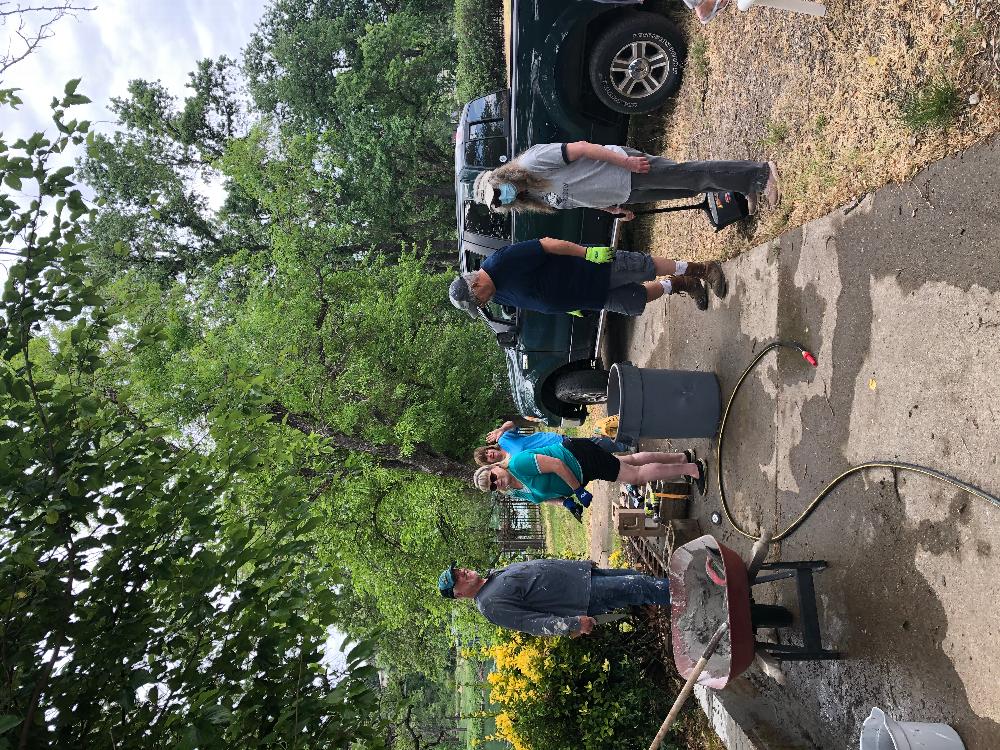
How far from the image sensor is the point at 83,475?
11.6ft

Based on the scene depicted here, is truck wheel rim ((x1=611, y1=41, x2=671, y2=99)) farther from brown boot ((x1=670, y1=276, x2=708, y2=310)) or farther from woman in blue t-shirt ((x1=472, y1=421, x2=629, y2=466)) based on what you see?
woman in blue t-shirt ((x1=472, y1=421, x2=629, y2=466))

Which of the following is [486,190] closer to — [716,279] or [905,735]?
[716,279]

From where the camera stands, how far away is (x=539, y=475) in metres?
5.25

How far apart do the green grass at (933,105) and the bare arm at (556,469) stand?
3.20 m

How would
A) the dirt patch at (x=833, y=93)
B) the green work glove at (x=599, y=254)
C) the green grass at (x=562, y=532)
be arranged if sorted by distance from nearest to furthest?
the dirt patch at (x=833, y=93)
the green work glove at (x=599, y=254)
the green grass at (x=562, y=532)

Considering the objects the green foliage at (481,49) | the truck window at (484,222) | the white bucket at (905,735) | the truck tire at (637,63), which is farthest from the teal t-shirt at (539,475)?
the green foliage at (481,49)

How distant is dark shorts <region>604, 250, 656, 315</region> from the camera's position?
5.48 metres

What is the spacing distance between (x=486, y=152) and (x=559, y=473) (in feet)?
14.1

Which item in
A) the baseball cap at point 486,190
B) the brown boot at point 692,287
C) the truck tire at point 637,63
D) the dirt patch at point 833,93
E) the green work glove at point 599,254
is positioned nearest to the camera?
the dirt patch at point 833,93

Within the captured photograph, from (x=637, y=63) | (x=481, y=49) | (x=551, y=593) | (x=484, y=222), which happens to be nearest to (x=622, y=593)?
(x=551, y=593)

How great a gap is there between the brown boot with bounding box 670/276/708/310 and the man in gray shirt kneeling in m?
2.60

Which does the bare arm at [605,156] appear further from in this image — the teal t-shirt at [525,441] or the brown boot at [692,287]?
the teal t-shirt at [525,441]

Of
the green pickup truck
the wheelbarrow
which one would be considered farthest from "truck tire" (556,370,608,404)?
the wheelbarrow

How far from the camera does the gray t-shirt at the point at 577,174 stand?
4.98 meters
